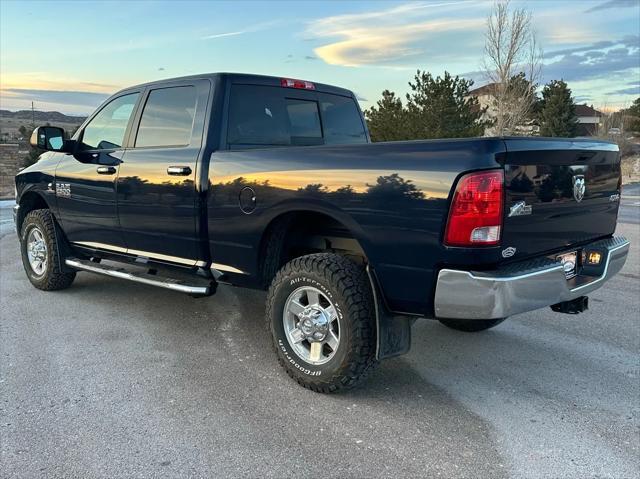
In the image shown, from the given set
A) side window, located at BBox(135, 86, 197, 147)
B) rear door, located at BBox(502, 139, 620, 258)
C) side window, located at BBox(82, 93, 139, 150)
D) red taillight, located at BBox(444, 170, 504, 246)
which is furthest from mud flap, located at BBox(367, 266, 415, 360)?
side window, located at BBox(82, 93, 139, 150)

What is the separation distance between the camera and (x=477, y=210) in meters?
→ 2.96

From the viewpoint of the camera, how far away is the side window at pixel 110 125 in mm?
5160

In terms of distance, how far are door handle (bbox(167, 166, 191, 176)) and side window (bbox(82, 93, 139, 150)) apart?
3.33ft

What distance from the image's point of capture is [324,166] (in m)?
A: 3.50

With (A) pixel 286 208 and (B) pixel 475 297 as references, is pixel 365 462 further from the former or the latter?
(A) pixel 286 208

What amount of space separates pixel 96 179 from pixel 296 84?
6.37 ft

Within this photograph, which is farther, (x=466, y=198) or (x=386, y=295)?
(x=386, y=295)

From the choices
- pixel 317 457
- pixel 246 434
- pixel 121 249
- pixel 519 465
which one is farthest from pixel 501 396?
pixel 121 249

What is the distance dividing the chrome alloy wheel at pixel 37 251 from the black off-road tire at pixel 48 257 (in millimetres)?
39

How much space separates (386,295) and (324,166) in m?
0.85

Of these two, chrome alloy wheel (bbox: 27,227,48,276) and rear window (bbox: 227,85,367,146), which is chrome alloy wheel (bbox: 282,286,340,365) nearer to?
rear window (bbox: 227,85,367,146)

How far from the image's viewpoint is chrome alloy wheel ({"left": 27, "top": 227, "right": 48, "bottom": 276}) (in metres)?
5.98

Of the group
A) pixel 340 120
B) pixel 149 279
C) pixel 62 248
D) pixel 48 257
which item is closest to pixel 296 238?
pixel 149 279

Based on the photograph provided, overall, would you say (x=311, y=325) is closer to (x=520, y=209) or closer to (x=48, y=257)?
(x=520, y=209)
